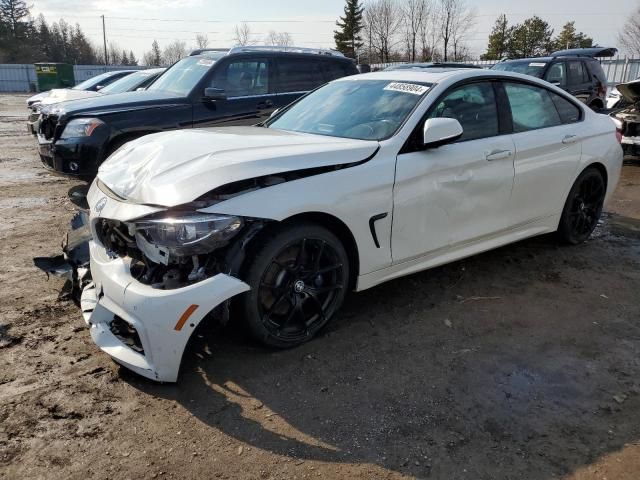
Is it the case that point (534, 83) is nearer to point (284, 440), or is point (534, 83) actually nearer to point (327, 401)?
point (327, 401)

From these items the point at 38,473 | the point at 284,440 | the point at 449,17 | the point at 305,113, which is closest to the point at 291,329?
the point at 284,440

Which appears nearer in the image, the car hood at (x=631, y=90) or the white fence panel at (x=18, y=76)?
the car hood at (x=631, y=90)

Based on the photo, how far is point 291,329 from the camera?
3.31 meters

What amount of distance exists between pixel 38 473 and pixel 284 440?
1.09 m

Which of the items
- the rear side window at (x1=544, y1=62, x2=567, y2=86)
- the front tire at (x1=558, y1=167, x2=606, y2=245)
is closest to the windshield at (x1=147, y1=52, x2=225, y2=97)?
the front tire at (x1=558, y1=167, x2=606, y2=245)

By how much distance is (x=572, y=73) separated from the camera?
11.6 meters

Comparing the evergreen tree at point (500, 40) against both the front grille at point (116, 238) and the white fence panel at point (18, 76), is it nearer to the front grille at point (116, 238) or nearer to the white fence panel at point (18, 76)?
the white fence panel at point (18, 76)

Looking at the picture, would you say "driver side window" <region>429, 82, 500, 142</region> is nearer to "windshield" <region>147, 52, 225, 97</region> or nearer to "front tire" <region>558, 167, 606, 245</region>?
"front tire" <region>558, 167, 606, 245</region>

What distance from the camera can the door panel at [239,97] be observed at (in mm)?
6770

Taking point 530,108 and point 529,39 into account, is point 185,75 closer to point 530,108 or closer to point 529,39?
point 530,108

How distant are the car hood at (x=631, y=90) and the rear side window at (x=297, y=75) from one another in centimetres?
535

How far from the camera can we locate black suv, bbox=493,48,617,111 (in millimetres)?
11336

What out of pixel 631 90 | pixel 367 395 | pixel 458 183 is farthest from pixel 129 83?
pixel 367 395

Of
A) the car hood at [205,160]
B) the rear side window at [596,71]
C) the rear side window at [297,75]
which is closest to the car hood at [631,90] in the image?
the rear side window at [596,71]
